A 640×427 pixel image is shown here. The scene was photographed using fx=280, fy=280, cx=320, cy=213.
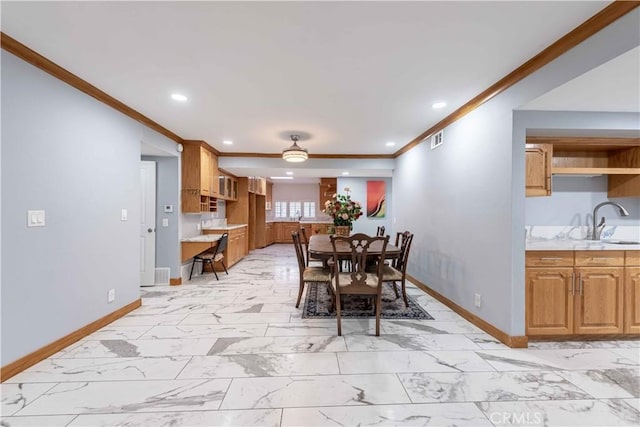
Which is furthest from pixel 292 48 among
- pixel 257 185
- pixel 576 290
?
pixel 257 185

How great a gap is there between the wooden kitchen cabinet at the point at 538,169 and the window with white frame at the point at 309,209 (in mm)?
9011

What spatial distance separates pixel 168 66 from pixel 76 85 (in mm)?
968

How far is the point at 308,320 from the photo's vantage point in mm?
3057

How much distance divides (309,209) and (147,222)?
740 centimetres

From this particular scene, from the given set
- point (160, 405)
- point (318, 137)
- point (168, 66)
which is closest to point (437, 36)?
point (168, 66)

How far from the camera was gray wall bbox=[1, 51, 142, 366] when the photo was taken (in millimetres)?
1992

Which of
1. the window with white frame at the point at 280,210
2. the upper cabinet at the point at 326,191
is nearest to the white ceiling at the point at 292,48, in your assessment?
the upper cabinet at the point at 326,191

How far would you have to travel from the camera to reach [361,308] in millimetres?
3410

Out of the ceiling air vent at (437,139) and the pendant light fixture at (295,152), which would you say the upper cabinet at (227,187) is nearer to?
the pendant light fixture at (295,152)

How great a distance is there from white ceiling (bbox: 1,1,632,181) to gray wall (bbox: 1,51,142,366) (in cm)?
35

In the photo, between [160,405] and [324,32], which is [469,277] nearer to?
[324,32]

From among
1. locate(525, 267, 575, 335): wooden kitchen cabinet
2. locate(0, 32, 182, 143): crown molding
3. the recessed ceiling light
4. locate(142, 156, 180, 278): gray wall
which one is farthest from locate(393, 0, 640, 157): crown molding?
locate(142, 156, 180, 278): gray wall

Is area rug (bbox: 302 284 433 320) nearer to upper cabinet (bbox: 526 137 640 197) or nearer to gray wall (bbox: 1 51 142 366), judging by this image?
upper cabinet (bbox: 526 137 640 197)

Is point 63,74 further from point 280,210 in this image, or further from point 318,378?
point 280,210
